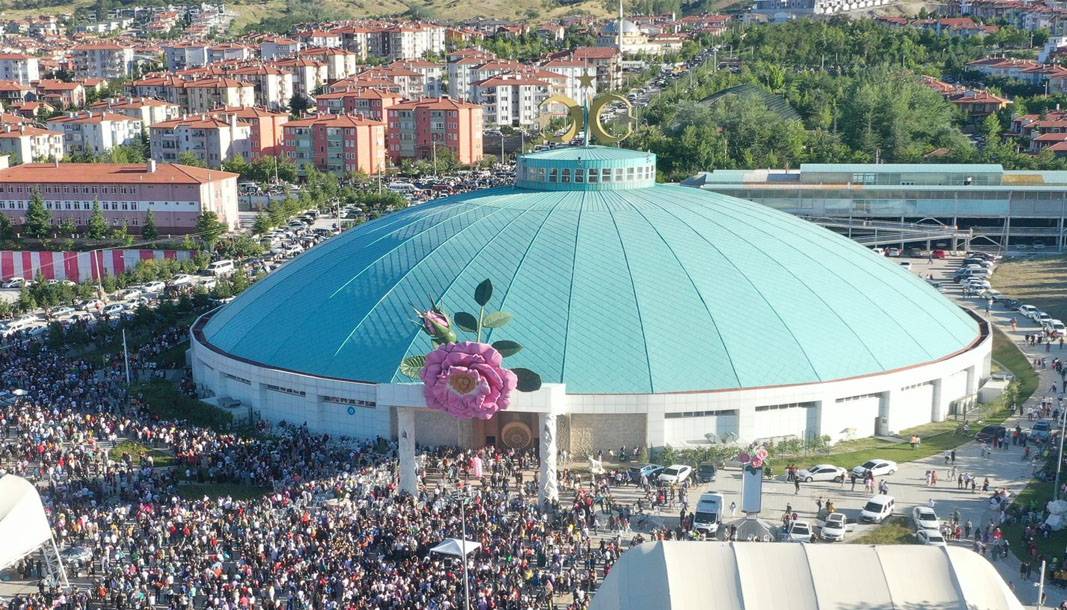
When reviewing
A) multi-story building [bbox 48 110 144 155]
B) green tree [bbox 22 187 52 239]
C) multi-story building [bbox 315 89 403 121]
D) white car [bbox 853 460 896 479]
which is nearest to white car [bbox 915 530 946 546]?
white car [bbox 853 460 896 479]

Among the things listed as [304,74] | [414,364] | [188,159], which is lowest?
[188,159]

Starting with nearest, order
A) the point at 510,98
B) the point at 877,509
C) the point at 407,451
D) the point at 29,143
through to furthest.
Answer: the point at 877,509 < the point at 407,451 < the point at 29,143 < the point at 510,98

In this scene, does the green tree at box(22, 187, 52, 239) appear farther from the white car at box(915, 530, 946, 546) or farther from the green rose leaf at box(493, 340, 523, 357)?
the white car at box(915, 530, 946, 546)

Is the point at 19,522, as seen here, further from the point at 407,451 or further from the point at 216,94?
the point at 216,94

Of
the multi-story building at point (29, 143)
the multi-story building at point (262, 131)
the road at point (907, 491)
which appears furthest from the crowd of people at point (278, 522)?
the multi-story building at point (262, 131)

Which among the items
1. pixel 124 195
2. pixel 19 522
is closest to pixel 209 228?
pixel 124 195

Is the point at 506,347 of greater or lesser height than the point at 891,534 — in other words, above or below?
above

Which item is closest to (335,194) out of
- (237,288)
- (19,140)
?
(19,140)

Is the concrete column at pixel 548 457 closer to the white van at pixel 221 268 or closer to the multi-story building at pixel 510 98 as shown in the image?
the white van at pixel 221 268
